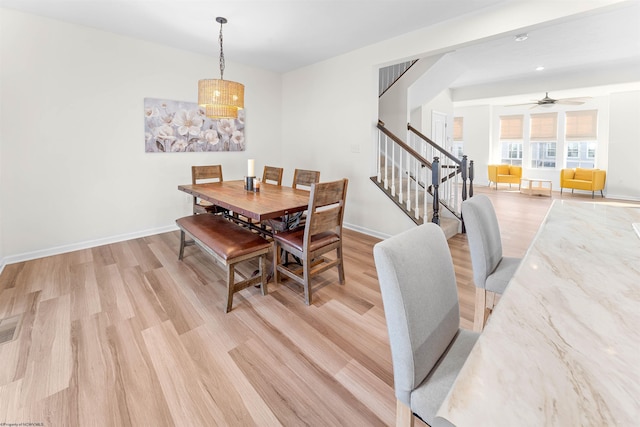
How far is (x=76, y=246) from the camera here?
3.57 metres

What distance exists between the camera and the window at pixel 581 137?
7.95 meters

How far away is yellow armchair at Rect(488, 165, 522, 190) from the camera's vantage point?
8.77m

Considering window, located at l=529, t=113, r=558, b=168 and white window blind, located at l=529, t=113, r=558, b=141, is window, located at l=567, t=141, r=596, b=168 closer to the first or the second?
window, located at l=529, t=113, r=558, b=168

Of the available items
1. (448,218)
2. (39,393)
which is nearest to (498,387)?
(39,393)

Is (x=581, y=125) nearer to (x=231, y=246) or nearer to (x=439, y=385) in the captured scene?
(x=231, y=246)

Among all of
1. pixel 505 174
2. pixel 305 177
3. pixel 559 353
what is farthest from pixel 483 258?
pixel 505 174

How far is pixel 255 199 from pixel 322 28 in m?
2.24

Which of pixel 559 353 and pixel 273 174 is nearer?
pixel 559 353

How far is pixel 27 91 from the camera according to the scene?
3.12 m

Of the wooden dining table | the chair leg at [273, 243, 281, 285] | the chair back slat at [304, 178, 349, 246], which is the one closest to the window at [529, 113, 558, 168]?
the wooden dining table

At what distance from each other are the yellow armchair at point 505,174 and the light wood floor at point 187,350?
7.47m

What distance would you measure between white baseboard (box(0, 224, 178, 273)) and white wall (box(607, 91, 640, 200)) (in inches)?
385

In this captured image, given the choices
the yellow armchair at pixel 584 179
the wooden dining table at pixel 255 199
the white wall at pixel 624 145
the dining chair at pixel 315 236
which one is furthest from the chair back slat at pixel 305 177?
the white wall at pixel 624 145

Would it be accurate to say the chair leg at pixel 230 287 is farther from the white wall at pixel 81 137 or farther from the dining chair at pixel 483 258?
the white wall at pixel 81 137
